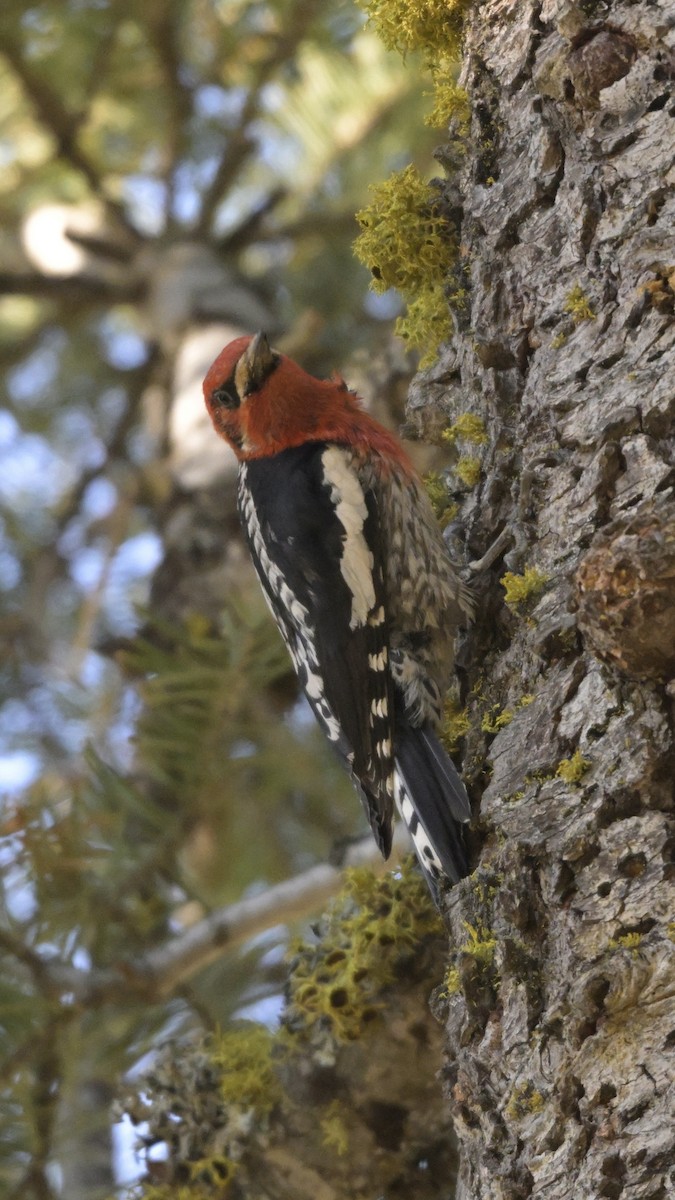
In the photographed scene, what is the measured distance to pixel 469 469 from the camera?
2.18 m

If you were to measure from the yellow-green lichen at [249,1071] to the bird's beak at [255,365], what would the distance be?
1371 mm

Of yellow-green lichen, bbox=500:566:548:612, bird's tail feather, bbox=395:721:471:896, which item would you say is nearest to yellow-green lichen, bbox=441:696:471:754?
bird's tail feather, bbox=395:721:471:896

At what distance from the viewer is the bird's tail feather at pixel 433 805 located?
1896 millimetres

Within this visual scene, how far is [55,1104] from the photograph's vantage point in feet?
8.29

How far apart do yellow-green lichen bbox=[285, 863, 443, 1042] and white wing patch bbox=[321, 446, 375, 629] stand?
1.74 ft

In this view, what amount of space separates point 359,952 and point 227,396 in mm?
1341

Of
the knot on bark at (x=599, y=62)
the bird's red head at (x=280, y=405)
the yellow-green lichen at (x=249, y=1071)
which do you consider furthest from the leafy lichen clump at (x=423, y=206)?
the yellow-green lichen at (x=249, y=1071)

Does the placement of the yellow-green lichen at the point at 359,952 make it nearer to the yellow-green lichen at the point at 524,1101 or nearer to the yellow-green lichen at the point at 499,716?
the yellow-green lichen at the point at 499,716

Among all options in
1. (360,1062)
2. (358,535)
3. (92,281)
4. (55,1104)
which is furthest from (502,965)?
(92,281)

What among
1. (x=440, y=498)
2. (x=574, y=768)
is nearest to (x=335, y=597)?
(x=440, y=498)

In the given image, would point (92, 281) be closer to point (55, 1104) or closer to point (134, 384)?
point (134, 384)

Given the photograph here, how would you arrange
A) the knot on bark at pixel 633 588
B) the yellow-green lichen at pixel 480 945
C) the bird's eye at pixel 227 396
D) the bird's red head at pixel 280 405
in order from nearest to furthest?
the knot on bark at pixel 633 588 < the yellow-green lichen at pixel 480 945 < the bird's red head at pixel 280 405 < the bird's eye at pixel 227 396

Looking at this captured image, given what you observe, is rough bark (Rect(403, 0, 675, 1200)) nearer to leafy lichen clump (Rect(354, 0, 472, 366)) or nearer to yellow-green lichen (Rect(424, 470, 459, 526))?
leafy lichen clump (Rect(354, 0, 472, 366))

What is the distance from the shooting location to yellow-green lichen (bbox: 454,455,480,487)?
2.17 metres
